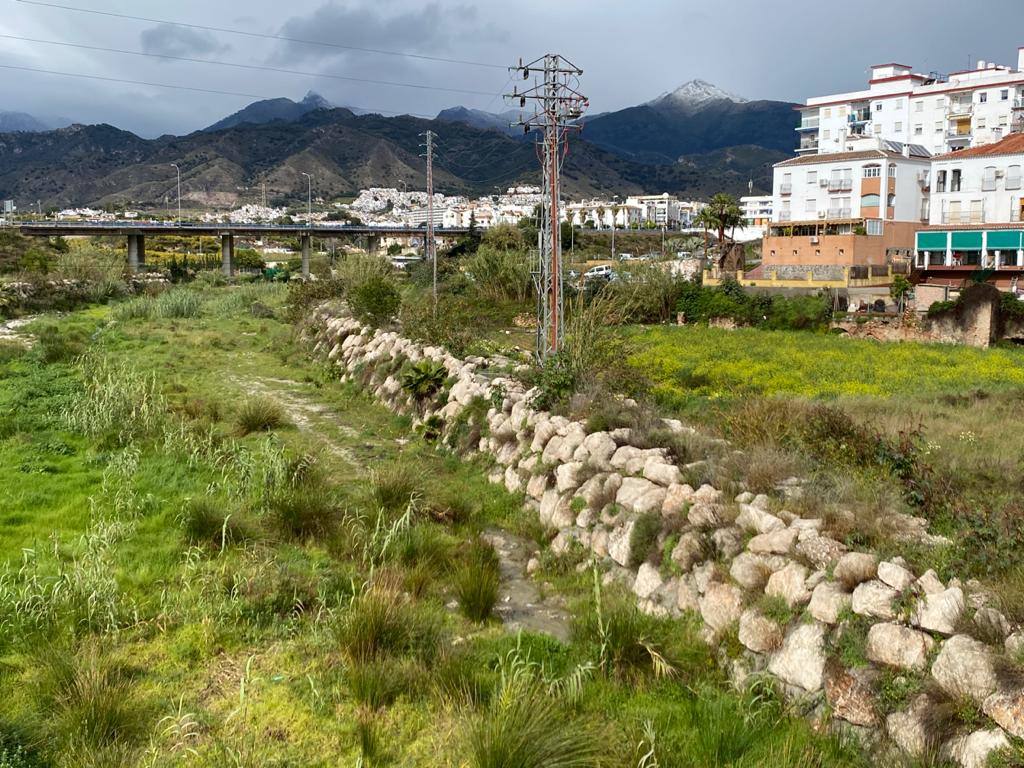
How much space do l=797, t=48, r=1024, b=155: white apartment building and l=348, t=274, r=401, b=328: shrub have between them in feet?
178

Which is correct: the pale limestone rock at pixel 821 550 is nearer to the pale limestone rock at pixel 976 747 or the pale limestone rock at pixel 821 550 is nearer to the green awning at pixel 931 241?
the pale limestone rock at pixel 976 747

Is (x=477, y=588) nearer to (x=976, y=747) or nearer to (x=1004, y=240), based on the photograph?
(x=976, y=747)

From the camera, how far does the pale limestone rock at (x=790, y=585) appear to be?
5.93 m

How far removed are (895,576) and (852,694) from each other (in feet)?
2.89

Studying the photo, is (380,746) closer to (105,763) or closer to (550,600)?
(105,763)

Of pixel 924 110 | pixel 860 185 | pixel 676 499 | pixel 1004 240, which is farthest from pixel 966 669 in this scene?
pixel 924 110

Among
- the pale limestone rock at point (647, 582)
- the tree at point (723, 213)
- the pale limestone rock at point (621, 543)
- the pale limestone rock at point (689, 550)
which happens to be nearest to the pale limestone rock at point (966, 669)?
the pale limestone rock at point (689, 550)

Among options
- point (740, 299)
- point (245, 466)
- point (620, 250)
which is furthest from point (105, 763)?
point (620, 250)

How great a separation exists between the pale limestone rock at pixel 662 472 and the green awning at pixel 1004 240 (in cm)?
4114

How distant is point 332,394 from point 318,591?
1071cm

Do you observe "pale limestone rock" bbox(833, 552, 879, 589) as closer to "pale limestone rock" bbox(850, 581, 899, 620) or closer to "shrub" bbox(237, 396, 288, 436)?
"pale limestone rock" bbox(850, 581, 899, 620)

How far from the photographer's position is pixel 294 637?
646 centimetres

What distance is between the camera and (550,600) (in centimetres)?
767

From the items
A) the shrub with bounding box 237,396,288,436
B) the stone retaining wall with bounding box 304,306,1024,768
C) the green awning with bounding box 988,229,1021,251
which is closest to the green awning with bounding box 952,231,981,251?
the green awning with bounding box 988,229,1021,251
